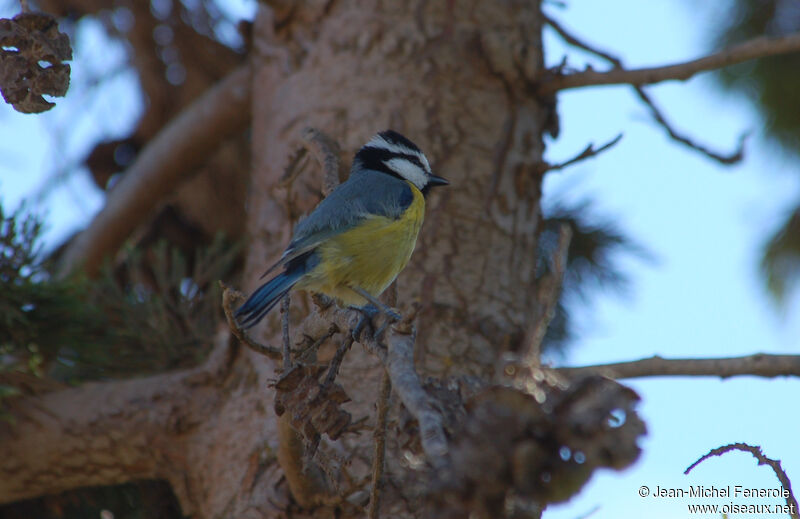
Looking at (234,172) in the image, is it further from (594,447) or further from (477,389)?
(594,447)

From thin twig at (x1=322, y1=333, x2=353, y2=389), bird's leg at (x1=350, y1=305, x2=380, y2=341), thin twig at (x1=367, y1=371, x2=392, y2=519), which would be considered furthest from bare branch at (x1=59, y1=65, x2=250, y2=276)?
thin twig at (x1=367, y1=371, x2=392, y2=519)

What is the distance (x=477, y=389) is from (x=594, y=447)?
1.59ft

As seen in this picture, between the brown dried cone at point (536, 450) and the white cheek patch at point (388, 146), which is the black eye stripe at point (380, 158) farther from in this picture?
the brown dried cone at point (536, 450)

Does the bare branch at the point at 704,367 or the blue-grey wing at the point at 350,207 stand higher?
the blue-grey wing at the point at 350,207

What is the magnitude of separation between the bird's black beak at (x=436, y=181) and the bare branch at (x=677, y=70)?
410mm

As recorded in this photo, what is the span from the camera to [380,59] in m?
2.35

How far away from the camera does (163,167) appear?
2.91 meters

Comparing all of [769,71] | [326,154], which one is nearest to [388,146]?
[326,154]

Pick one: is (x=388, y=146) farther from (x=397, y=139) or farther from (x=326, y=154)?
(x=326, y=154)

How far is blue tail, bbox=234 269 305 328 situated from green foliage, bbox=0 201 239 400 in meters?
0.69

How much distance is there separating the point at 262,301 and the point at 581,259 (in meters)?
1.53

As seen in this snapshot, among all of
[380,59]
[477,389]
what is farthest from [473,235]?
[477,389]

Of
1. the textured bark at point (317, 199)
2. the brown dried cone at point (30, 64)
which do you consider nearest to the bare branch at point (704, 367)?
the textured bark at point (317, 199)

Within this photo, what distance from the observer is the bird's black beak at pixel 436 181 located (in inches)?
87.1
